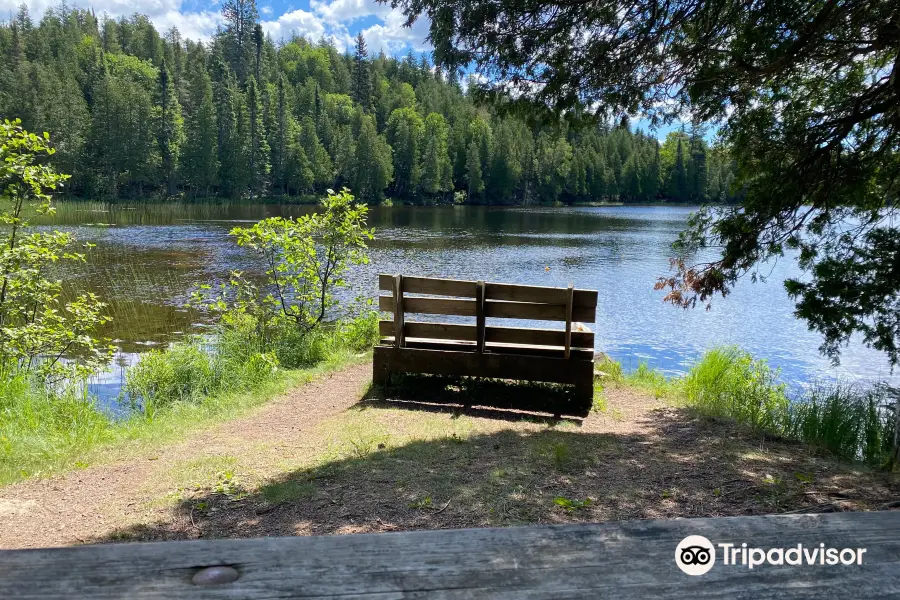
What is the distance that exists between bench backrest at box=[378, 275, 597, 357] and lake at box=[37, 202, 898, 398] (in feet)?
14.2

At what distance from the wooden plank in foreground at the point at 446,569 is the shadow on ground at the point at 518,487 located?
300 centimetres

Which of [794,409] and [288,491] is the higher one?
[288,491]

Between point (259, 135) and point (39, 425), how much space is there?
93221 mm

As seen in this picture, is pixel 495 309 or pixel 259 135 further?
pixel 259 135

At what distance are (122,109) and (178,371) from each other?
82654 mm

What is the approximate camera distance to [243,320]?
11.7 metres

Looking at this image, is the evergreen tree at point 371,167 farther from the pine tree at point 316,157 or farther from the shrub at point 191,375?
the shrub at point 191,375

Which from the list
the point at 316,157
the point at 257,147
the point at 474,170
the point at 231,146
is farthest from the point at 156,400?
the point at 474,170

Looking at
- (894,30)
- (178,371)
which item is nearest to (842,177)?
(894,30)

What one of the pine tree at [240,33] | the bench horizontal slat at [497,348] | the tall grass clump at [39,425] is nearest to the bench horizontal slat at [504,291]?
the bench horizontal slat at [497,348]

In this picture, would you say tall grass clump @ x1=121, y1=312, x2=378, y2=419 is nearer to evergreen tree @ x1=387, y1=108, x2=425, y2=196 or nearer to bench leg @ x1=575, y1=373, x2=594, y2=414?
bench leg @ x1=575, y1=373, x2=594, y2=414

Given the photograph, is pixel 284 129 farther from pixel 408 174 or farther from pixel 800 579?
pixel 800 579

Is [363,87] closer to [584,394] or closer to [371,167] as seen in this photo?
[371,167]

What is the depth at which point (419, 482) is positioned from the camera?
4.95 metres
